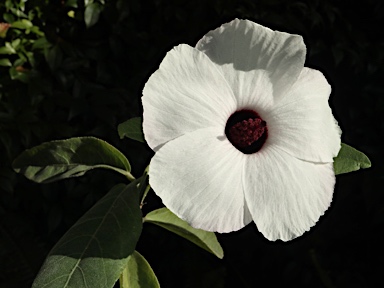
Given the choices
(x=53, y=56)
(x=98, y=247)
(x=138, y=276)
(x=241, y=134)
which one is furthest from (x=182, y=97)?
(x=53, y=56)

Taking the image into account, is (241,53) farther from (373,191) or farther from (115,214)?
(373,191)

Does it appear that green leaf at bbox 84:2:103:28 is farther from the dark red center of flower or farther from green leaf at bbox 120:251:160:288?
the dark red center of flower

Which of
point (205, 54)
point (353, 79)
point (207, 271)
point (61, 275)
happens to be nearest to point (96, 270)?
point (61, 275)

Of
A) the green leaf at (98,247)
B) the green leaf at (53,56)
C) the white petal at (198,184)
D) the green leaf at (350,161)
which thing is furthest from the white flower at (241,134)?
the green leaf at (53,56)

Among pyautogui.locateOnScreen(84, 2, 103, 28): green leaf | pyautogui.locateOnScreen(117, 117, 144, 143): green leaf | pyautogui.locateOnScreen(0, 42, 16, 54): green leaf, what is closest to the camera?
pyautogui.locateOnScreen(117, 117, 144, 143): green leaf

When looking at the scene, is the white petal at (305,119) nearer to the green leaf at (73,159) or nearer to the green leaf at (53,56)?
the green leaf at (73,159)

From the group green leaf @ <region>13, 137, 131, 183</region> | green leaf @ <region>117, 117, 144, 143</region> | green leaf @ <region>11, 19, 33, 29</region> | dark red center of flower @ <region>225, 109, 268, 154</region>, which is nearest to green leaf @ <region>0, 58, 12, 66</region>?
green leaf @ <region>11, 19, 33, 29</region>

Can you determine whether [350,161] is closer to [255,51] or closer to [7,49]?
[255,51]
